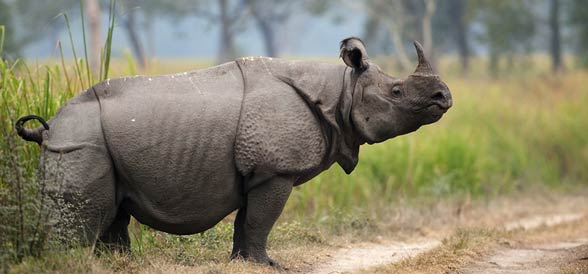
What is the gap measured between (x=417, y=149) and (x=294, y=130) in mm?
6254

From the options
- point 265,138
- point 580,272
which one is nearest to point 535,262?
point 580,272

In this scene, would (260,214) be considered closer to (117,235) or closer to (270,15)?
(117,235)

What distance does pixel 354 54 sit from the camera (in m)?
5.93

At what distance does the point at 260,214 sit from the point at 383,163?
5642 millimetres

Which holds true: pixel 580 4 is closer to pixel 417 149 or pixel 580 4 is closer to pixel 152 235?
pixel 417 149

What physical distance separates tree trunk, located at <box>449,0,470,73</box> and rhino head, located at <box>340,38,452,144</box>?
1150 inches

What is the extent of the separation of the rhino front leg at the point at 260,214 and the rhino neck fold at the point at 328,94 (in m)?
0.40

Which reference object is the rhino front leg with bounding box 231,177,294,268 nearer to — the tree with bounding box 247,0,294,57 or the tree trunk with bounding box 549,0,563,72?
the tree trunk with bounding box 549,0,563,72

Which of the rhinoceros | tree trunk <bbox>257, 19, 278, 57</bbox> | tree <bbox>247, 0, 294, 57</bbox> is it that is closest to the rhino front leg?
the rhinoceros

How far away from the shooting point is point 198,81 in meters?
5.87

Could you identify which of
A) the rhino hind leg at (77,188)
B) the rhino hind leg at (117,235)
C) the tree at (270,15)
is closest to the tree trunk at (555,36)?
the tree at (270,15)

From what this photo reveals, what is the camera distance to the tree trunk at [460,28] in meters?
35.8

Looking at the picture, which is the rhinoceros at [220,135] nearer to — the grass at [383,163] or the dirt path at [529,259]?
the grass at [383,163]

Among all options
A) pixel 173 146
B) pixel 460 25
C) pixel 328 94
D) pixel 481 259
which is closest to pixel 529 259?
pixel 481 259
